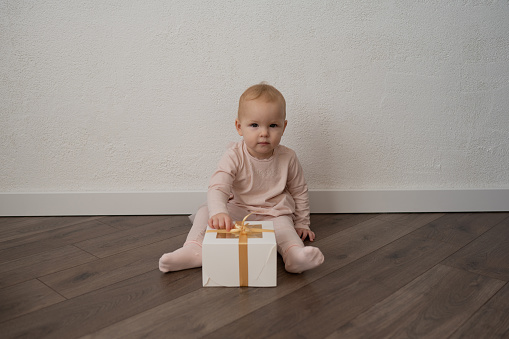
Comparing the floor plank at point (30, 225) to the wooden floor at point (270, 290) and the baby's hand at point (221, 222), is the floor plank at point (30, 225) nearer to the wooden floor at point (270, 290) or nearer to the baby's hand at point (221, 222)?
the wooden floor at point (270, 290)

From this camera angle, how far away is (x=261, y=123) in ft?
3.61

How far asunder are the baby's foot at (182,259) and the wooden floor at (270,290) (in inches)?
0.8

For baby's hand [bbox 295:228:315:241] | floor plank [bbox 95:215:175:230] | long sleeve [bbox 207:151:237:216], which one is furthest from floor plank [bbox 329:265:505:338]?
floor plank [bbox 95:215:175:230]

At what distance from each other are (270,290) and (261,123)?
48 cm

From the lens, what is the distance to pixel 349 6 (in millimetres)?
1322

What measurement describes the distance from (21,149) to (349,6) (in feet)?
4.24

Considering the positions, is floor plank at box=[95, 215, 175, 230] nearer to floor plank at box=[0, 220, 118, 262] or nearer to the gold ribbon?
floor plank at box=[0, 220, 118, 262]

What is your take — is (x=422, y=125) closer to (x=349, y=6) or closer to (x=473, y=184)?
(x=473, y=184)

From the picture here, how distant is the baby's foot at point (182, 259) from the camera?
92 centimetres

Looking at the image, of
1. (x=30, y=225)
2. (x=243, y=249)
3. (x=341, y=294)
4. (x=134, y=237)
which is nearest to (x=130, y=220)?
(x=134, y=237)

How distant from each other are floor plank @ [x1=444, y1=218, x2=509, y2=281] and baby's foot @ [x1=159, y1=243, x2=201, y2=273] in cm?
66

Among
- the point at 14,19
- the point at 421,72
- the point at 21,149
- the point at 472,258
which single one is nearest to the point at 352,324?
the point at 472,258

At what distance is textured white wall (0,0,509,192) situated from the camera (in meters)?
1.31

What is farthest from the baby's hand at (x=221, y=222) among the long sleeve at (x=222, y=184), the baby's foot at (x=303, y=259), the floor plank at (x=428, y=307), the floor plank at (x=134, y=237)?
the floor plank at (x=428, y=307)
